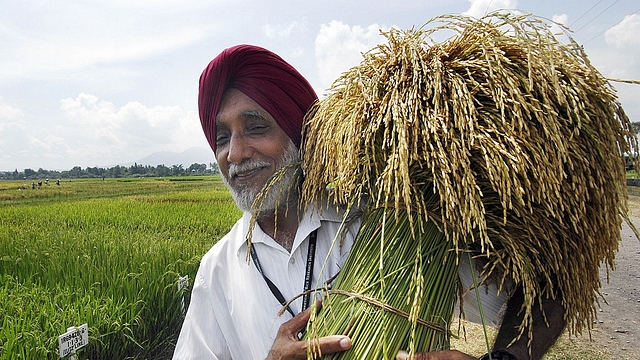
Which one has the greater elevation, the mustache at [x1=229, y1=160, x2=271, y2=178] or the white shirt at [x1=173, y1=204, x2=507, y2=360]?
the mustache at [x1=229, y1=160, x2=271, y2=178]

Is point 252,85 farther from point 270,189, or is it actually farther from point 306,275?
point 306,275

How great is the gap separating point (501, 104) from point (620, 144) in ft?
1.27

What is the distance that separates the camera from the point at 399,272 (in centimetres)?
115

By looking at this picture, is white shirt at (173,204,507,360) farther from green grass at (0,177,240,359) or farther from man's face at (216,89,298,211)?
green grass at (0,177,240,359)

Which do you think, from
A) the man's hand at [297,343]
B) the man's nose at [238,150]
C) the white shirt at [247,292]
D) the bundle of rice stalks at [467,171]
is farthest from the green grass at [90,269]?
the bundle of rice stalks at [467,171]

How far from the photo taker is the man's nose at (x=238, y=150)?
164cm

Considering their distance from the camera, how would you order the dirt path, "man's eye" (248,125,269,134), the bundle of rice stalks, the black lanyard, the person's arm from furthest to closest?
the dirt path → "man's eye" (248,125,269,134) → the black lanyard → the person's arm → the bundle of rice stalks

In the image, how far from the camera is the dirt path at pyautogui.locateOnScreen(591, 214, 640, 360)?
446 centimetres

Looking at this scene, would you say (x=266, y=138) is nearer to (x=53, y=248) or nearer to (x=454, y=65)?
(x=454, y=65)

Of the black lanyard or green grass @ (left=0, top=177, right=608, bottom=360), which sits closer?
the black lanyard

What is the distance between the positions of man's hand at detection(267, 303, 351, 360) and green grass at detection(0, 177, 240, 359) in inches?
69.9

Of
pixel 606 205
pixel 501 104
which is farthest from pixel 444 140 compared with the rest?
pixel 606 205

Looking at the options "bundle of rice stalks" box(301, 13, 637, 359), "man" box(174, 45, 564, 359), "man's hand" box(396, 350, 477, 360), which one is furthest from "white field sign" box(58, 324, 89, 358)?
"man's hand" box(396, 350, 477, 360)

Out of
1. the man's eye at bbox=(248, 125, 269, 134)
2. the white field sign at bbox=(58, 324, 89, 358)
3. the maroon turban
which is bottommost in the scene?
the white field sign at bbox=(58, 324, 89, 358)
